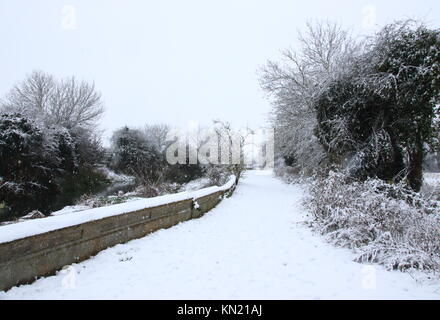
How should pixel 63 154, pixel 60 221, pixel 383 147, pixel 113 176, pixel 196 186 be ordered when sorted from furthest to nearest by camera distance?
pixel 113 176 < pixel 196 186 < pixel 63 154 < pixel 383 147 < pixel 60 221

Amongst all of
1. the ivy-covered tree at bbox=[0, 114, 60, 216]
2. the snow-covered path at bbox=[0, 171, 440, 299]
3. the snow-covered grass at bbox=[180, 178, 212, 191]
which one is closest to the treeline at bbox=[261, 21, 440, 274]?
the snow-covered path at bbox=[0, 171, 440, 299]

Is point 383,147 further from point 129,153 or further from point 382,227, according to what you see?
point 129,153

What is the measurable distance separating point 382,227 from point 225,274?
2809mm

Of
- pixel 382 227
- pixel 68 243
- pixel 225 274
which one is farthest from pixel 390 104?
pixel 68 243

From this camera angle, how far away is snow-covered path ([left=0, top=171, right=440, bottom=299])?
3.19 meters

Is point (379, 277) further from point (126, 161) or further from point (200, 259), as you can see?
point (126, 161)

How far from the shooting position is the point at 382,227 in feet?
15.3

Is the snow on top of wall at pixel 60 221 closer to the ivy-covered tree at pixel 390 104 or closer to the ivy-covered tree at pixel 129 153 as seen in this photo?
the ivy-covered tree at pixel 390 104

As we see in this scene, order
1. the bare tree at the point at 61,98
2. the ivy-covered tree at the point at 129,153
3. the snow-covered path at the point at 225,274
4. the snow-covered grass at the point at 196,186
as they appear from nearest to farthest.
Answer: the snow-covered path at the point at 225,274, the snow-covered grass at the point at 196,186, the bare tree at the point at 61,98, the ivy-covered tree at the point at 129,153

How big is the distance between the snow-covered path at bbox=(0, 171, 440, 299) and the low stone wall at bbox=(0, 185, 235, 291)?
0.14m

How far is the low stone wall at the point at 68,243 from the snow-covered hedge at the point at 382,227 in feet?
12.1

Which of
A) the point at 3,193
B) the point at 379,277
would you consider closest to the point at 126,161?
the point at 3,193

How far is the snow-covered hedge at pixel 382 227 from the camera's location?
12.8 feet

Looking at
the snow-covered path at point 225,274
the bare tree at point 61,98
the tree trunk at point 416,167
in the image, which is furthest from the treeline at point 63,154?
the tree trunk at point 416,167
